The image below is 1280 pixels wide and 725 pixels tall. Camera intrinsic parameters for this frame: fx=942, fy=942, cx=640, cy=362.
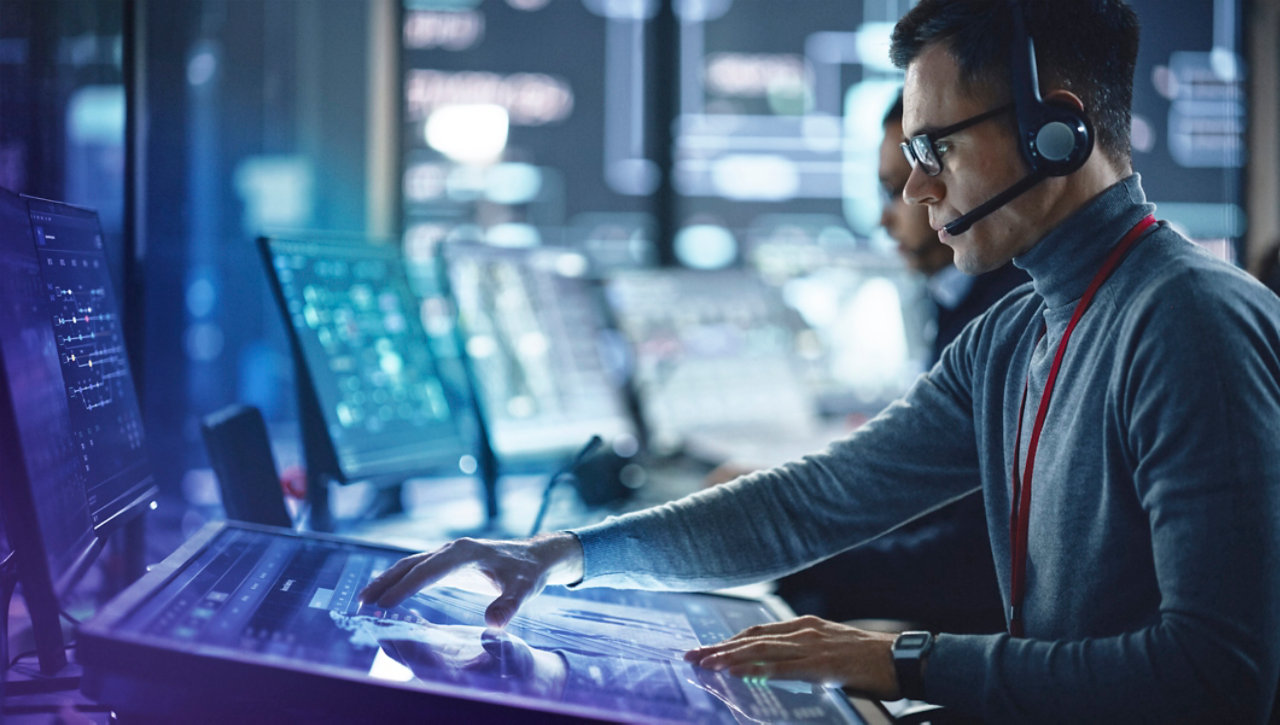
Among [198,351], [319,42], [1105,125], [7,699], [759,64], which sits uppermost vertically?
[759,64]

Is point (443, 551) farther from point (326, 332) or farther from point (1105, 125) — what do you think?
point (1105, 125)

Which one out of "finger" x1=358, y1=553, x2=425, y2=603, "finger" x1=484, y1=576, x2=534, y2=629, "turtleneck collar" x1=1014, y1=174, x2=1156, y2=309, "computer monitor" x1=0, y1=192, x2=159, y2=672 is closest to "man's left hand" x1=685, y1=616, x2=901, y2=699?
"finger" x1=484, y1=576, x2=534, y2=629

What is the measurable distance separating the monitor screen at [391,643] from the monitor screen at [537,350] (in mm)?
922

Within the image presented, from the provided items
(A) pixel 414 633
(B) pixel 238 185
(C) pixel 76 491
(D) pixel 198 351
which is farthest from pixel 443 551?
(B) pixel 238 185

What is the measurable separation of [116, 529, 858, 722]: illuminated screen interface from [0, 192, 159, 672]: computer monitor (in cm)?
10

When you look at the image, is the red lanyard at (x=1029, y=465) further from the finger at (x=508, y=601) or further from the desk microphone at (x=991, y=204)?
the finger at (x=508, y=601)

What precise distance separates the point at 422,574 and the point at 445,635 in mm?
86

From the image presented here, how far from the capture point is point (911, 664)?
0.82 m

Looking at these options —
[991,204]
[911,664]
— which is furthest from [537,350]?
[911,664]

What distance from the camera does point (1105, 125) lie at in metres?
0.95

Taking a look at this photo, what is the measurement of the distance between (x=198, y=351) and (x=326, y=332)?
1.60ft

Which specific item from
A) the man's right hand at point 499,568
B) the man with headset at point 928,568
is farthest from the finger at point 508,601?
the man with headset at point 928,568

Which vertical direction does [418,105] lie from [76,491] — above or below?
above

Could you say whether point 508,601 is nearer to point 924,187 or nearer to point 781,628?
point 781,628
